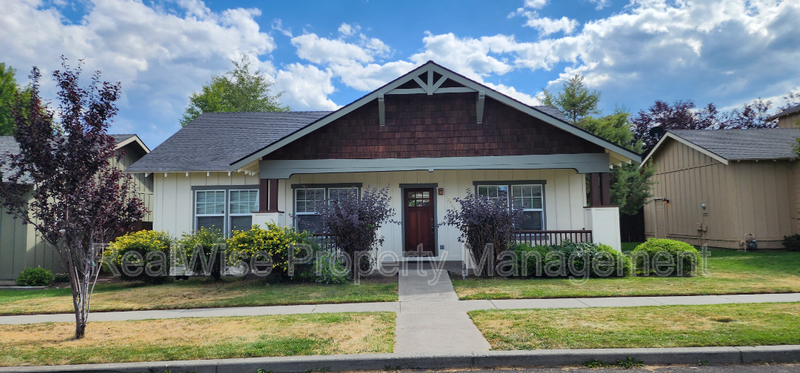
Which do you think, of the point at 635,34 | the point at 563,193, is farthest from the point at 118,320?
the point at 635,34

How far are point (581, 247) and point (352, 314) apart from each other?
5.87m

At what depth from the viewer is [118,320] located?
22.1 ft

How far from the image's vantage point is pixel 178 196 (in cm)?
1193

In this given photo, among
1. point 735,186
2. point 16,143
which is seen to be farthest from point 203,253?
point 735,186

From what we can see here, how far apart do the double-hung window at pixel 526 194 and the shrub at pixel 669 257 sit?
2619 millimetres

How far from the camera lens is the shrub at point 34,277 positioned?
11.0 m

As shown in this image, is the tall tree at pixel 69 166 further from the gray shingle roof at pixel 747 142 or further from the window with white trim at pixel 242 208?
the gray shingle roof at pixel 747 142

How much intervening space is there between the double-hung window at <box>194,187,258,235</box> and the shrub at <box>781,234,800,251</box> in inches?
664

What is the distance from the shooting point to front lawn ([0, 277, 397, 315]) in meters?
7.70

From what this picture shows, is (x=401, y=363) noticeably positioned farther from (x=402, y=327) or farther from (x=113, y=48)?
(x=113, y=48)

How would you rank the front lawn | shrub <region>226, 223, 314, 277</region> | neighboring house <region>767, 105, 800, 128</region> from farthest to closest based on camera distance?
1. neighboring house <region>767, 105, 800, 128</region>
2. shrub <region>226, 223, 314, 277</region>
3. the front lawn

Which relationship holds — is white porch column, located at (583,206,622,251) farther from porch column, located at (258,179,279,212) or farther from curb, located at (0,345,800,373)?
porch column, located at (258,179,279,212)

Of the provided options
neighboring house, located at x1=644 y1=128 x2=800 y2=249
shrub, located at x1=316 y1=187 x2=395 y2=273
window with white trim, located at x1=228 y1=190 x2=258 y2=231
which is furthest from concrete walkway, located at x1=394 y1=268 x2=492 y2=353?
neighboring house, located at x1=644 y1=128 x2=800 y2=249

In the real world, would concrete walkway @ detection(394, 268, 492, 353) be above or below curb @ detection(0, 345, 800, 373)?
above
